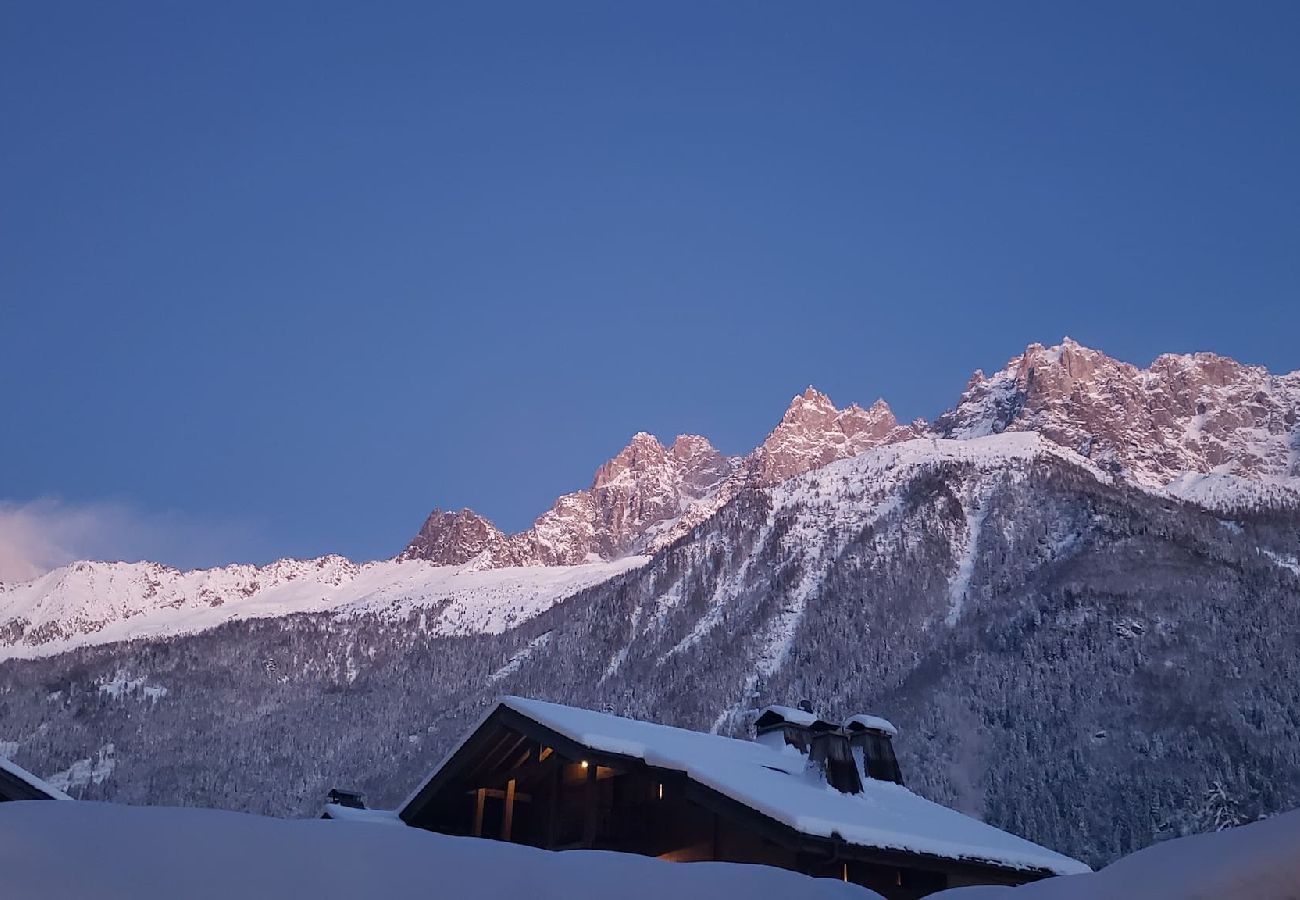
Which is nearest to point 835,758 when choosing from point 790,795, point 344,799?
point 790,795

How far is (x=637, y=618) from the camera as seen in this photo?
504 feet

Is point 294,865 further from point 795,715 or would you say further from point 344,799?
point 344,799

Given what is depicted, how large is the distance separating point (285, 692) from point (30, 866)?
590ft

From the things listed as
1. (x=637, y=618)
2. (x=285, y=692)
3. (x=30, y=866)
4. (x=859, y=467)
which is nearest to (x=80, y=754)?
(x=285, y=692)

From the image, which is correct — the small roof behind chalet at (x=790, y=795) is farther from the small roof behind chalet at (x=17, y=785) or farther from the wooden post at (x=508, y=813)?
the small roof behind chalet at (x=17, y=785)

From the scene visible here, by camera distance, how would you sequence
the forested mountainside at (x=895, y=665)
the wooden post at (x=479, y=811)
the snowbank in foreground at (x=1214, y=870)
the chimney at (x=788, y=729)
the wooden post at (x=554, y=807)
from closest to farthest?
the snowbank in foreground at (x=1214, y=870) → the wooden post at (x=554, y=807) → the wooden post at (x=479, y=811) → the chimney at (x=788, y=729) → the forested mountainside at (x=895, y=665)

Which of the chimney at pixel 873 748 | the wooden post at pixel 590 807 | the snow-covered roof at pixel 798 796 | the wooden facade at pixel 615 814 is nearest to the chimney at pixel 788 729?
the chimney at pixel 873 748

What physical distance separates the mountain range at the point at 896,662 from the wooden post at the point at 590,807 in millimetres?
62547

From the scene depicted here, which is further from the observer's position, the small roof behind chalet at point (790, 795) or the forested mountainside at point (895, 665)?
the forested mountainside at point (895, 665)

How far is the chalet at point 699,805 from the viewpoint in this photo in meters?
14.7

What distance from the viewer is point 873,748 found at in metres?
21.1

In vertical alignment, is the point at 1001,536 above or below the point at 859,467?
below

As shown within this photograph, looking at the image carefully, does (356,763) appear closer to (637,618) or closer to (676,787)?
(637,618)

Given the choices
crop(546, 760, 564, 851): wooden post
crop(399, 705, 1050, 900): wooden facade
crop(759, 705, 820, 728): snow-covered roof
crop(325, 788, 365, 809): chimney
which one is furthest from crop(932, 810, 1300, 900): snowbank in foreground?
crop(325, 788, 365, 809): chimney
